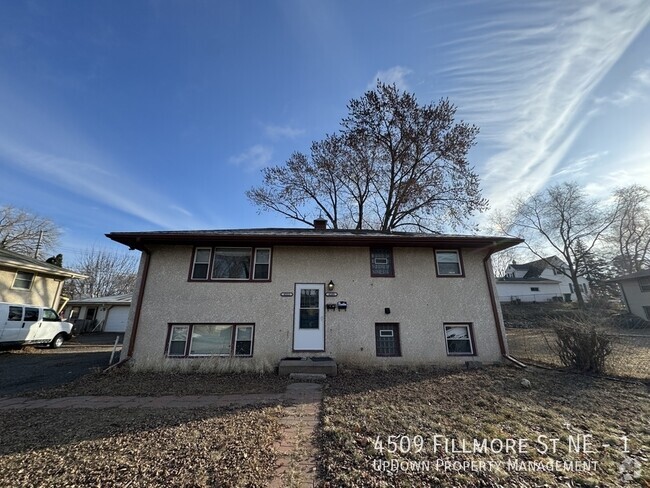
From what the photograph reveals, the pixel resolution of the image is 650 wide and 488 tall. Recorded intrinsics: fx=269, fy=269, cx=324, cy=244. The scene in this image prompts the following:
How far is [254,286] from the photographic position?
8.20 metres

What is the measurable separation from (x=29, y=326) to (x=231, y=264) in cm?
997

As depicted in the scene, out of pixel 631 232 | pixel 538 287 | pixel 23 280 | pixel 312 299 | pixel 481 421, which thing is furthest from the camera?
pixel 538 287

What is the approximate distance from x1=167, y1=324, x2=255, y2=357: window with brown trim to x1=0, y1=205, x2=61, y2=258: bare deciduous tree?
1063 inches

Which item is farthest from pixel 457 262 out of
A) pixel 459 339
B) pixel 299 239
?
pixel 299 239

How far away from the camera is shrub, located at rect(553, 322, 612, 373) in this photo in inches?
269

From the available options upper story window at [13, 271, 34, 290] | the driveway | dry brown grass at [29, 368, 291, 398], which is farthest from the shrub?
upper story window at [13, 271, 34, 290]

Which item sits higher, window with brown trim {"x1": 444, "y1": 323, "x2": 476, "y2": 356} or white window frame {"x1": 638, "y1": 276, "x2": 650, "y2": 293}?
white window frame {"x1": 638, "y1": 276, "x2": 650, "y2": 293}

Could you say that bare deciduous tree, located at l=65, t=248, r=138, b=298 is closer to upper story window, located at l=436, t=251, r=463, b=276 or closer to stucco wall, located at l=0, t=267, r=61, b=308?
stucco wall, located at l=0, t=267, r=61, b=308

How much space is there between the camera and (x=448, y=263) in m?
8.88

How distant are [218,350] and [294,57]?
32.6ft

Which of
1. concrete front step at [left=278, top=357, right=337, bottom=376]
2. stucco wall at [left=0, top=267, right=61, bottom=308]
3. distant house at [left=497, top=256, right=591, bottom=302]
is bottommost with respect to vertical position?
concrete front step at [left=278, top=357, right=337, bottom=376]

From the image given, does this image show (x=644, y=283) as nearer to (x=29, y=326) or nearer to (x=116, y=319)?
(x=29, y=326)

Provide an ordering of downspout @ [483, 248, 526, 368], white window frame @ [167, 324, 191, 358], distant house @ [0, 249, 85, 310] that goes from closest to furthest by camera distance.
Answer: white window frame @ [167, 324, 191, 358] → downspout @ [483, 248, 526, 368] → distant house @ [0, 249, 85, 310]

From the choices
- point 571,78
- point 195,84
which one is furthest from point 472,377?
point 195,84
